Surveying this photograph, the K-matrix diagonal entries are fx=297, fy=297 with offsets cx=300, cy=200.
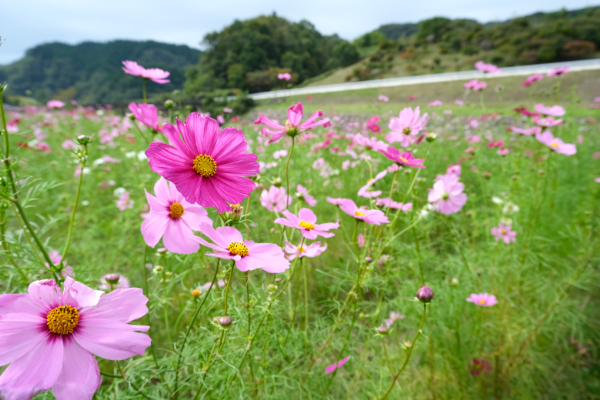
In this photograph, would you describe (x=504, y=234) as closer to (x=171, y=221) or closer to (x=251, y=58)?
(x=171, y=221)

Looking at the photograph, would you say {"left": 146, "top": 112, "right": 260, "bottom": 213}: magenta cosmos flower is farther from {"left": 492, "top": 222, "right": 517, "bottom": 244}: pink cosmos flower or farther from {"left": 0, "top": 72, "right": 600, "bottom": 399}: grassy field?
{"left": 492, "top": 222, "right": 517, "bottom": 244}: pink cosmos flower

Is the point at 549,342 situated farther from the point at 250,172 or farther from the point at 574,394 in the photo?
the point at 250,172

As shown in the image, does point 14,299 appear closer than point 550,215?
Yes

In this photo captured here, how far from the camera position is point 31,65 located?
31375 millimetres

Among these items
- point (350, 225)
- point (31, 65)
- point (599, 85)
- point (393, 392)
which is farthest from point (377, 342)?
point (31, 65)

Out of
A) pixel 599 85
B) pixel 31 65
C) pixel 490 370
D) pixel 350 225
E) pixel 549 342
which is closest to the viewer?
pixel 490 370

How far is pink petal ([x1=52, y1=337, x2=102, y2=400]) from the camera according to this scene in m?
0.26

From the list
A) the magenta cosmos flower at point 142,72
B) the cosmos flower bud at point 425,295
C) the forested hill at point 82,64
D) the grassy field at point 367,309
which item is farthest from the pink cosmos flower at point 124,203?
the forested hill at point 82,64

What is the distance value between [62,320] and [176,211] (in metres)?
0.17

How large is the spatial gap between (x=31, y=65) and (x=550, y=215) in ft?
146

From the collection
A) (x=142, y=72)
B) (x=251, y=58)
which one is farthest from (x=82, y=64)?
(x=142, y=72)

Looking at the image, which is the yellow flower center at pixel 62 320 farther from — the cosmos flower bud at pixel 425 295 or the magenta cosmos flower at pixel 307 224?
the cosmos flower bud at pixel 425 295

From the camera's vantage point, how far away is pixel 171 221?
40cm

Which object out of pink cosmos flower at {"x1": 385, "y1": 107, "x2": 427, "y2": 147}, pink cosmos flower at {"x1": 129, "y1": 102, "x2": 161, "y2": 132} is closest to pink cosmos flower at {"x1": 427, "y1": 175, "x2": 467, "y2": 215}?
pink cosmos flower at {"x1": 385, "y1": 107, "x2": 427, "y2": 147}
